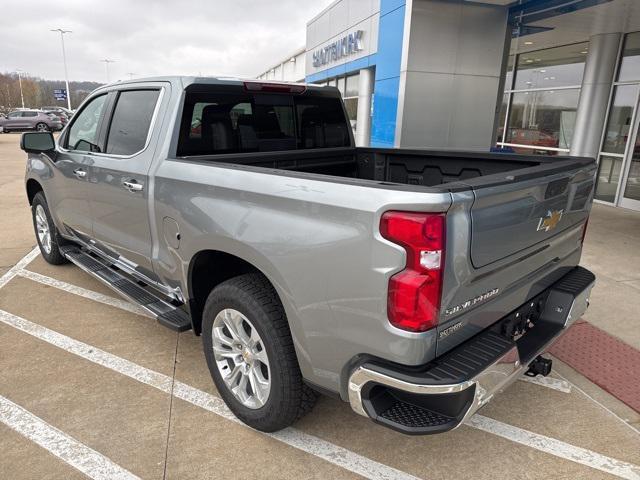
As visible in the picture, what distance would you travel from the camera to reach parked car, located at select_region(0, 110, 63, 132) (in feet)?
106

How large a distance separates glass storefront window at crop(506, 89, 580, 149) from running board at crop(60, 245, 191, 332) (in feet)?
32.5

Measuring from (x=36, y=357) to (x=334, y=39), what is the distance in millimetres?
16366

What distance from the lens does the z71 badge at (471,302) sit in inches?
73.9

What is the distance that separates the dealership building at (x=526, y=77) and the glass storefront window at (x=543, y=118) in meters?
0.03

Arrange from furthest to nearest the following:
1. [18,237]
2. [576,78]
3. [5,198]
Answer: [576,78] → [5,198] → [18,237]

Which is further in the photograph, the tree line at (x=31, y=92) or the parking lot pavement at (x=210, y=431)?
the tree line at (x=31, y=92)

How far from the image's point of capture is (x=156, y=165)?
2980 millimetres

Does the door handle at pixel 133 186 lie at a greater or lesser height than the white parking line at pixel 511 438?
greater

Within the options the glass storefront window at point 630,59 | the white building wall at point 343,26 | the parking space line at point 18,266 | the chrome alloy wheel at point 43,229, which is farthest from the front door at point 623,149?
the parking space line at point 18,266

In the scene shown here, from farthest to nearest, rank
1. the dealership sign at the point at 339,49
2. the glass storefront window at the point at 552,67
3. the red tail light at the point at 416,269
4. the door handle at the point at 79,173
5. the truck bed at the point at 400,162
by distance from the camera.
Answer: the dealership sign at the point at 339,49 < the glass storefront window at the point at 552,67 < the door handle at the point at 79,173 < the truck bed at the point at 400,162 < the red tail light at the point at 416,269

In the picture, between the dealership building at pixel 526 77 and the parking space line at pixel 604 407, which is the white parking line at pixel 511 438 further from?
the dealership building at pixel 526 77

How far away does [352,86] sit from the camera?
672 inches

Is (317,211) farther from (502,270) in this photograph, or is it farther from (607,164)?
(607,164)

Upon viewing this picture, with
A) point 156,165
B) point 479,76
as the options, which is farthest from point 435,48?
point 156,165
